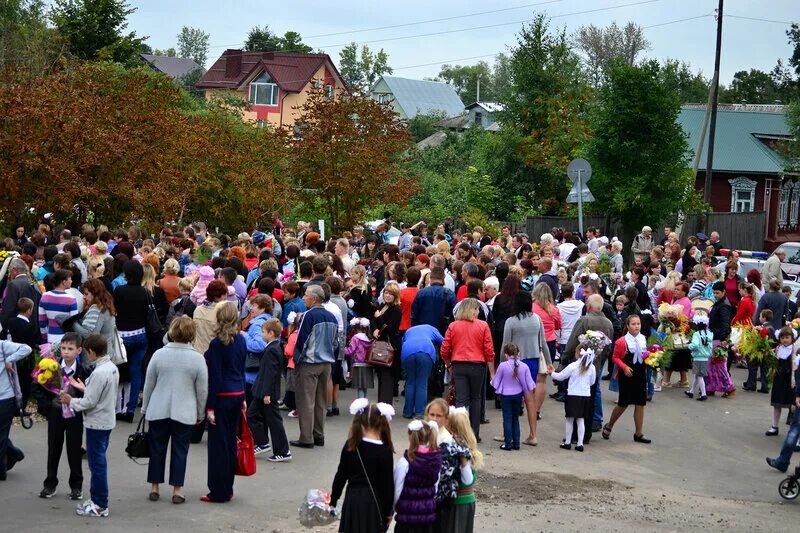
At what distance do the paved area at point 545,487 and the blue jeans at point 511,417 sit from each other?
0.60ft

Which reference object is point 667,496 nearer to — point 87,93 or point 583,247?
point 583,247

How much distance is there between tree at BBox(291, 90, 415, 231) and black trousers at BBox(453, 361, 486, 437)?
45.3ft

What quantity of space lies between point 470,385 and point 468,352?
1.52ft

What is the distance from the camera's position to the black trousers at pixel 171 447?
9977 millimetres

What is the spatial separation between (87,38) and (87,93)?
112ft

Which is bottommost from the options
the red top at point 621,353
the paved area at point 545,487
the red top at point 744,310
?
the paved area at point 545,487

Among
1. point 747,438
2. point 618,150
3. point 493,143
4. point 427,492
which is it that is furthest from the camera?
point 493,143

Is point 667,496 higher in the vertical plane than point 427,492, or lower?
lower

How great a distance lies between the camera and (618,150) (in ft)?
99.6

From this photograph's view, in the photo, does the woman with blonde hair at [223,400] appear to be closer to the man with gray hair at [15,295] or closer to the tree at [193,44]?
the man with gray hair at [15,295]

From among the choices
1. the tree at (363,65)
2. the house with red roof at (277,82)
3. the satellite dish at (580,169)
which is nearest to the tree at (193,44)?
the tree at (363,65)

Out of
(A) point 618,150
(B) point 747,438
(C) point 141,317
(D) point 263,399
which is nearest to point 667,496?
(B) point 747,438

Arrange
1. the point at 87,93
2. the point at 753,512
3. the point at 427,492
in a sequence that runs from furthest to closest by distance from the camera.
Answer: the point at 87,93, the point at 753,512, the point at 427,492

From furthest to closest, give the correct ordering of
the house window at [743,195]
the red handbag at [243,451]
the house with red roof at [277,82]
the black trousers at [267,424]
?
the house with red roof at [277,82] → the house window at [743,195] → the black trousers at [267,424] → the red handbag at [243,451]
